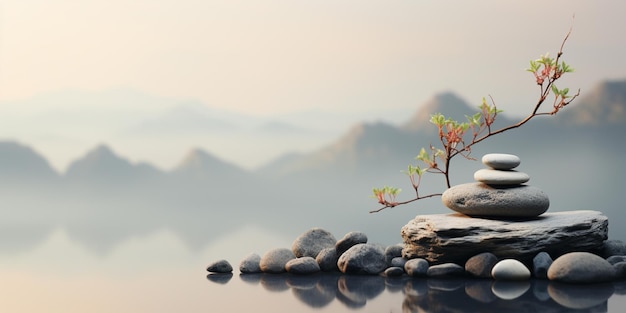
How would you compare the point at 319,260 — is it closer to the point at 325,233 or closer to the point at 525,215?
the point at 325,233

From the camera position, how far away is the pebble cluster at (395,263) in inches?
242

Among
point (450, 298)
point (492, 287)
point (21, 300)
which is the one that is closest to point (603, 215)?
point (492, 287)

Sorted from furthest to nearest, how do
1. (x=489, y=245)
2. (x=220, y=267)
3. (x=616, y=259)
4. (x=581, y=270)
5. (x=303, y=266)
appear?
(x=220, y=267), (x=303, y=266), (x=616, y=259), (x=489, y=245), (x=581, y=270)

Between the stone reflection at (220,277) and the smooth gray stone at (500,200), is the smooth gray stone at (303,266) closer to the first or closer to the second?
the stone reflection at (220,277)

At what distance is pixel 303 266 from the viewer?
272 inches

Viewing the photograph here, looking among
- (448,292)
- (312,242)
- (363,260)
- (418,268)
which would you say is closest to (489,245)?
(418,268)

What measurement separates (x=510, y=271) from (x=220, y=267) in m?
2.53

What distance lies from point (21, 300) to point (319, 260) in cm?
247

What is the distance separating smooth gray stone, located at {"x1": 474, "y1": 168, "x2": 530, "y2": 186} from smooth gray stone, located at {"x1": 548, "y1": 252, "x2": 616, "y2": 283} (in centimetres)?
89

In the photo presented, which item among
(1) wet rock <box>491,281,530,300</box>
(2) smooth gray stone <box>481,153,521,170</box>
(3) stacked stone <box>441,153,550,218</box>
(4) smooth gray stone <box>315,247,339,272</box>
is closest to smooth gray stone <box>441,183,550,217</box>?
(3) stacked stone <box>441,153,550,218</box>

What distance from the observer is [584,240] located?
6.77 meters

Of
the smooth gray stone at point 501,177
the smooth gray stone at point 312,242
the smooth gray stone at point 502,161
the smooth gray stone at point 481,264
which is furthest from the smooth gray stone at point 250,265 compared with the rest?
the smooth gray stone at point 502,161

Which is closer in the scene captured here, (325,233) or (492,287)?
(492,287)

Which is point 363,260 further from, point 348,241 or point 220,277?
point 220,277
